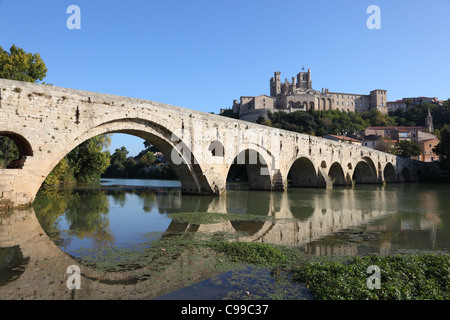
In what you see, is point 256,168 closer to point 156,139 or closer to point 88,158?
point 156,139

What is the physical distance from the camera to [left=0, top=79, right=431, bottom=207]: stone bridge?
464 inches

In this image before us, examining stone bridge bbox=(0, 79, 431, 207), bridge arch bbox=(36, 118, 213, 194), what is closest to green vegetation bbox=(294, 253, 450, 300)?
stone bridge bbox=(0, 79, 431, 207)

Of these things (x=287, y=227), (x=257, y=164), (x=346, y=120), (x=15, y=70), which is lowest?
(x=287, y=227)

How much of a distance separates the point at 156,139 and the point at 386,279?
14.3 m

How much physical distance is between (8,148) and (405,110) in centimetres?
11122

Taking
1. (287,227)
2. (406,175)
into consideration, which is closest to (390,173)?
(406,175)

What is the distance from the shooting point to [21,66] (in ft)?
71.1

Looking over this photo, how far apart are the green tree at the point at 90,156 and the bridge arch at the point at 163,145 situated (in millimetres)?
14981

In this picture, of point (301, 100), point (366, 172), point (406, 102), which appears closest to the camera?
point (366, 172)

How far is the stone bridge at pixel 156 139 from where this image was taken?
11.8 m

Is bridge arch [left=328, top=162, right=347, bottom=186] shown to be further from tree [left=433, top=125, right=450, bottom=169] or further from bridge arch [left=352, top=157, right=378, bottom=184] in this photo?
tree [left=433, top=125, right=450, bottom=169]
